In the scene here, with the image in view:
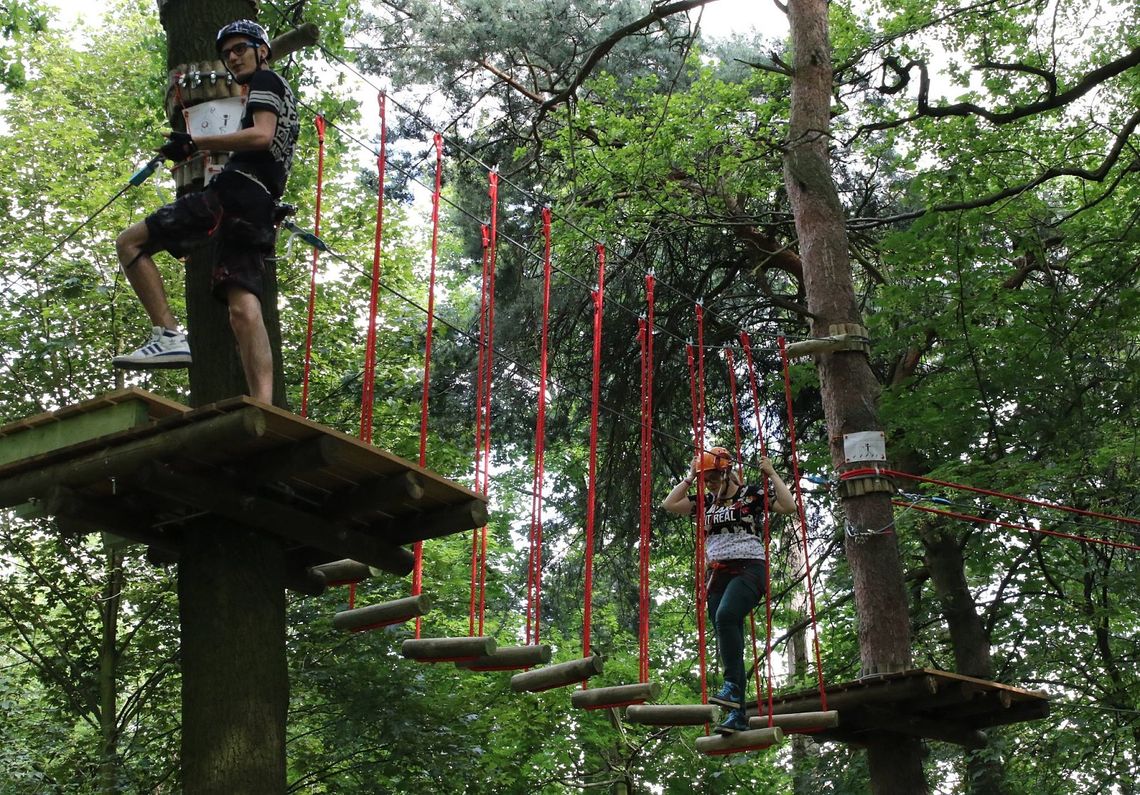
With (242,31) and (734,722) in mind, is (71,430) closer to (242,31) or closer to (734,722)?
(242,31)

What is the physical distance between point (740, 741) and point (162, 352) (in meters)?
3.08

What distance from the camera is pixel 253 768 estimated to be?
389cm

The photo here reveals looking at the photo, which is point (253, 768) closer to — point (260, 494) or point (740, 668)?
point (260, 494)

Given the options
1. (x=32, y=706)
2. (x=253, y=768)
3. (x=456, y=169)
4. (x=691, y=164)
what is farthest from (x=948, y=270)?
(x=32, y=706)

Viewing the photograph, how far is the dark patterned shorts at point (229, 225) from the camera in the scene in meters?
4.29

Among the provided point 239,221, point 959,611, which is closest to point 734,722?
point 239,221

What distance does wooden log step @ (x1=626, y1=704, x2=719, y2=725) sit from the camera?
5.23 metres

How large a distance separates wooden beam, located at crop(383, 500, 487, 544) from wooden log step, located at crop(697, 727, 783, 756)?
1.85m

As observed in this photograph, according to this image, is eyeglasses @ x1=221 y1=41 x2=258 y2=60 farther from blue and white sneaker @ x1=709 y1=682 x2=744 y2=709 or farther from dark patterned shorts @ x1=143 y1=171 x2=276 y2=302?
blue and white sneaker @ x1=709 y1=682 x2=744 y2=709

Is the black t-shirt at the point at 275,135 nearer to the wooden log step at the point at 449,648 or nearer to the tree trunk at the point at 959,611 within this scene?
the wooden log step at the point at 449,648

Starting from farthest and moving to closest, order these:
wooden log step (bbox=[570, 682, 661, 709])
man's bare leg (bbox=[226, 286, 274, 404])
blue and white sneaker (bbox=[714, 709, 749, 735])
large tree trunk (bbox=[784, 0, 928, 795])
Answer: large tree trunk (bbox=[784, 0, 928, 795])
blue and white sneaker (bbox=[714, 709, 749, 735])
wooden log step (bbox=[570, 682, 661, 709])
man's bare leg (bbox=[226, 286, 274, 404])

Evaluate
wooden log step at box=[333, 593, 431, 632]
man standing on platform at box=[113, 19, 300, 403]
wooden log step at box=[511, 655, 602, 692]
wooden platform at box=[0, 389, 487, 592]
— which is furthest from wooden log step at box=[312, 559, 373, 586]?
man standing on platform at box=[113, 19, 300, 403]

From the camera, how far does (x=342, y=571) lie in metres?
4.92

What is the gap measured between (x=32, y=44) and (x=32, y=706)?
6.69m
